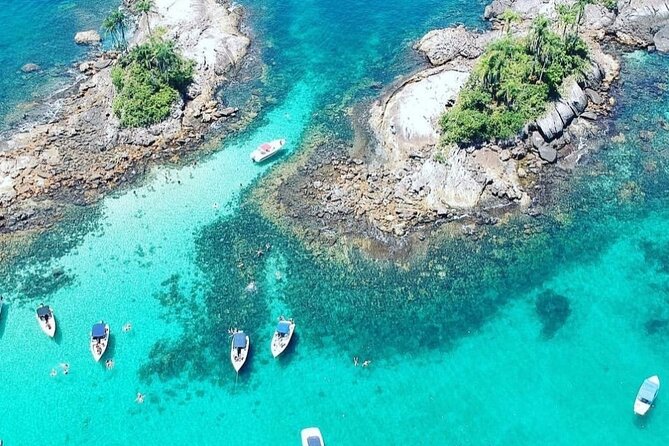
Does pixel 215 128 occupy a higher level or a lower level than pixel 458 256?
higher

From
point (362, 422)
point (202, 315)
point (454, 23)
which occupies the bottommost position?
point (362, 422)

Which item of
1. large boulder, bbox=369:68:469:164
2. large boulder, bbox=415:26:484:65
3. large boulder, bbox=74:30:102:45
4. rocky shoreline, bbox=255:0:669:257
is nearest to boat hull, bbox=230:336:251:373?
rocky shoreline, bbox=255:0:669:257

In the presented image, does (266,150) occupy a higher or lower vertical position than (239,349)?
higher

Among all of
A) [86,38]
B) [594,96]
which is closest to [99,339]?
[86,38]

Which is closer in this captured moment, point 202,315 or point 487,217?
point 202,315

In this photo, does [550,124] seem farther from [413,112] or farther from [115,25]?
[115,25]

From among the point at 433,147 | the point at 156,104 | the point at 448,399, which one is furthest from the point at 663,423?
the point at 156,104

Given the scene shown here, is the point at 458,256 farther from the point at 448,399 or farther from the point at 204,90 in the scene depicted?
the point at 204,90

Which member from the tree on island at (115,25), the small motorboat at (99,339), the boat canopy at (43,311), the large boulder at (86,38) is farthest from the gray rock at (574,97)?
the large boulder at (86,38)
